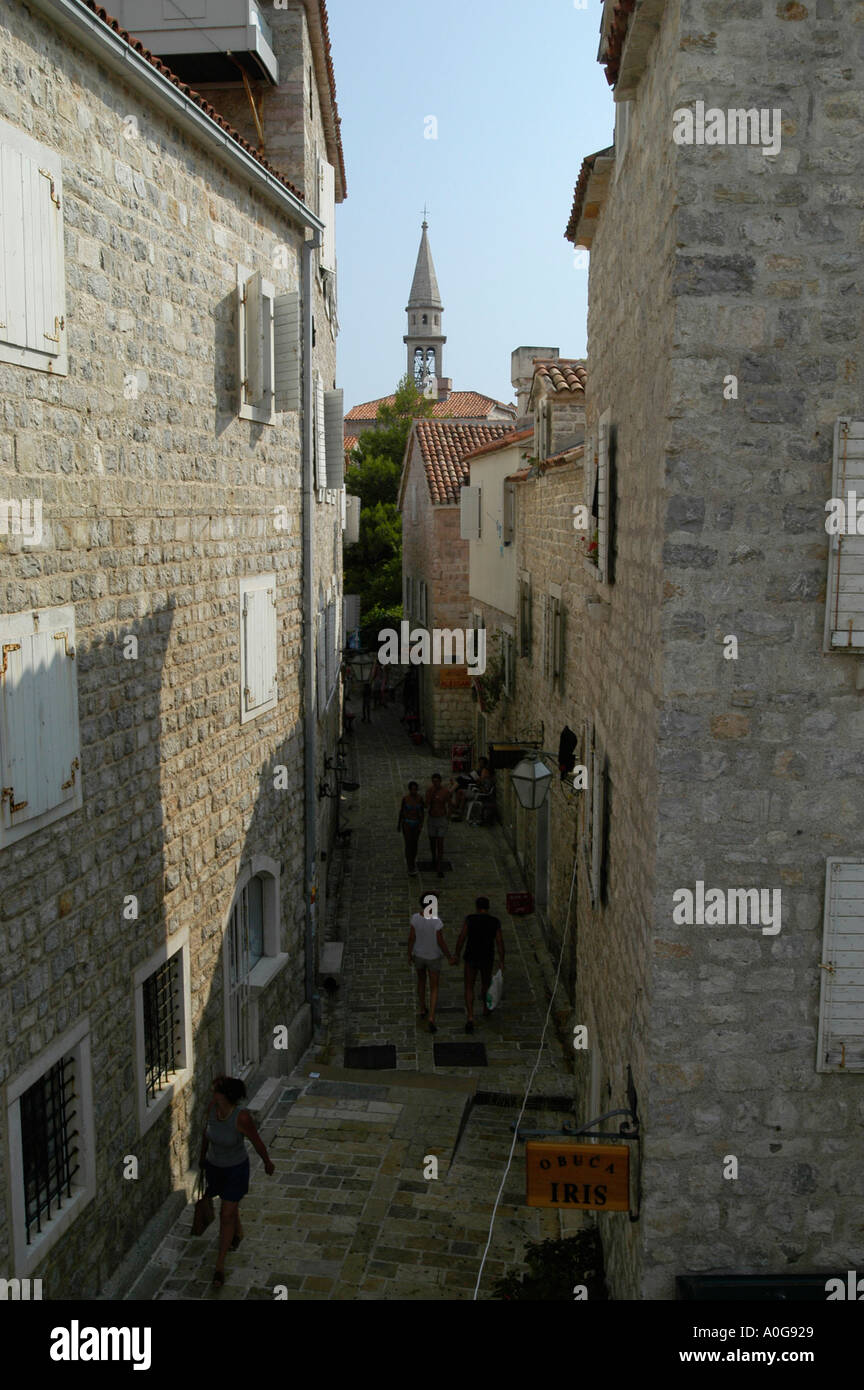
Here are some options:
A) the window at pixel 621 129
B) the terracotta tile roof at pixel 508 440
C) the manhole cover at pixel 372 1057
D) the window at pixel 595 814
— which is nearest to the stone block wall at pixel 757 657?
the window at pixel 621 129

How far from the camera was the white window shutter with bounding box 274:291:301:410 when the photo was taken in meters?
9.79

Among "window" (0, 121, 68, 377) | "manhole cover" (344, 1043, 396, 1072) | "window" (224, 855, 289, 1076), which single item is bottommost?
"manhole cover" (344, 1043, 396, 1072)

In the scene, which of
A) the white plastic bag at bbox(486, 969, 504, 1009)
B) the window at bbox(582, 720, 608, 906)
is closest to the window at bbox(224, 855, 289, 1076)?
the white plastic bag at bbox(486, 969, 504, 1009)

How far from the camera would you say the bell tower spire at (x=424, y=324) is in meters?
73.6

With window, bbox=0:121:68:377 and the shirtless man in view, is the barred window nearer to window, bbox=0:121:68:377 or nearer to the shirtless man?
window, bbox=0:121:68:377

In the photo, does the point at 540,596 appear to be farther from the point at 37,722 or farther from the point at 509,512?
the point at 37,722

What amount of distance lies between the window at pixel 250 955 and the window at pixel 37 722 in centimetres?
341

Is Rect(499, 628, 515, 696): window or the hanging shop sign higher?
Rect(499, 628, 515, 696): window

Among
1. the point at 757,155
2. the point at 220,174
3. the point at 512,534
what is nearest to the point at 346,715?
the point at 512,534

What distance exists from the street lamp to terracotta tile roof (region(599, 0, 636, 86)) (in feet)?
23.4

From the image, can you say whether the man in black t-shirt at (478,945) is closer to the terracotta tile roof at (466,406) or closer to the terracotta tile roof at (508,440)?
the terracotta tile roof at (508,440)

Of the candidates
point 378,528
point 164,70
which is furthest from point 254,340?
point 378,528

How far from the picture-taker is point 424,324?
242ft
